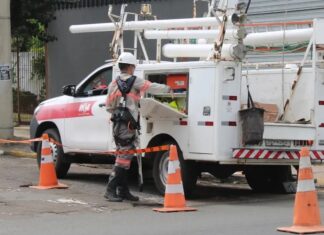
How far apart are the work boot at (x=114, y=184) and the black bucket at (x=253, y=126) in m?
1.95

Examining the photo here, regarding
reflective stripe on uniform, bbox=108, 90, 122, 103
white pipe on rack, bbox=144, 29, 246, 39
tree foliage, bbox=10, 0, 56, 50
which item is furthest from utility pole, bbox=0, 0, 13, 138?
reflective stripe on uniform, bbox=108, 90, 122, 103

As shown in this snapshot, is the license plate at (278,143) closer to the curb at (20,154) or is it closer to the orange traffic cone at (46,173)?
the orange traffic cone at (46,173)

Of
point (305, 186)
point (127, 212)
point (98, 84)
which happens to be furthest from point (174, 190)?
point (98, 84)

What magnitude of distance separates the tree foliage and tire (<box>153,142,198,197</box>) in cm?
1134

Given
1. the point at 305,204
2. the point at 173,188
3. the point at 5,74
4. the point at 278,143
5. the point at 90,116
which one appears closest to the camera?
the point at 305,204

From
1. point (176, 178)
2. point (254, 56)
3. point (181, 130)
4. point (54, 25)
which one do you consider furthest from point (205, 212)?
point (54, 25)

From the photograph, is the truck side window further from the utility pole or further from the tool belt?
the utility pole

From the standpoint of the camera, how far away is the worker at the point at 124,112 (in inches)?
412

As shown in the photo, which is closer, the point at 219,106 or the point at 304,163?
the point at 304,163

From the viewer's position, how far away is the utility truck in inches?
412

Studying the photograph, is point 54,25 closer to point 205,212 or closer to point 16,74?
point 16,74

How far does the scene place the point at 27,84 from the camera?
26.3 meters

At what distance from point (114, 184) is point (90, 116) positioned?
223 centimetres

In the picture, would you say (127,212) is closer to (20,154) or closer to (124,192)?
(124,192)
